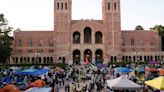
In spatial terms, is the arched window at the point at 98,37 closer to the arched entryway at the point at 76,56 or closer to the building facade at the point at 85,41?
the building facade at the point at 85,41

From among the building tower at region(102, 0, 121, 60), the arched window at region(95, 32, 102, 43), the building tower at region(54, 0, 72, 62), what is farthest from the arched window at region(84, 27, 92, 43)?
the building tower at region(54, 0, 72, 62)

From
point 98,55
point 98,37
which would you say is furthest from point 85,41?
point 98,55

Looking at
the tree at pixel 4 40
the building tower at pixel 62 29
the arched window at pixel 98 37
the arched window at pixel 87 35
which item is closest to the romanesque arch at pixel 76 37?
the arched window at pixel 87 35

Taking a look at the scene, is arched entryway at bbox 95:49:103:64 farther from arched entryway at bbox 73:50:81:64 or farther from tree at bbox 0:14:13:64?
tree at bbox 0:14:13:64

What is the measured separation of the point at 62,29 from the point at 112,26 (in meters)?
12.2

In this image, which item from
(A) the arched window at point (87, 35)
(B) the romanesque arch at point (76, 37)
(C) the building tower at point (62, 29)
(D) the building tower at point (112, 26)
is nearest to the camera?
(C) the building tower at point (62, 29)

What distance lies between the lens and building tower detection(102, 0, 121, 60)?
79.3m

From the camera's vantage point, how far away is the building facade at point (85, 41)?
79375mm

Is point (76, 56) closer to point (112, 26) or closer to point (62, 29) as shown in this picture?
point (62, 29)

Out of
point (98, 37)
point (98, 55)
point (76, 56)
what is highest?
point (98, 37)

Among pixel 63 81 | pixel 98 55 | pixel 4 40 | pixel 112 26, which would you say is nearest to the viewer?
pixel 63 81

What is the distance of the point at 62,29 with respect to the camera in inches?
3140

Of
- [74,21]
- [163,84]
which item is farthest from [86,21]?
[163,84]

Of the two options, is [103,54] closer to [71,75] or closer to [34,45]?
[34,45]
